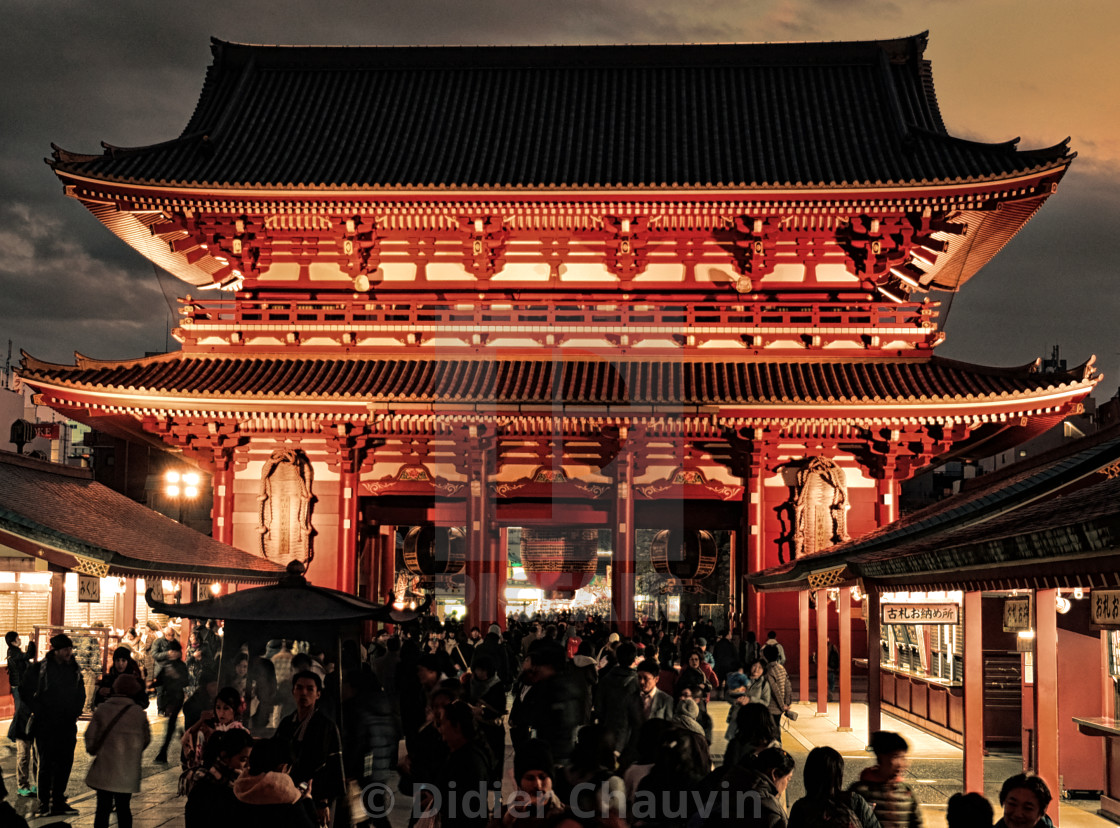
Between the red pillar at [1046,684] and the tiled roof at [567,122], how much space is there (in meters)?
15.9

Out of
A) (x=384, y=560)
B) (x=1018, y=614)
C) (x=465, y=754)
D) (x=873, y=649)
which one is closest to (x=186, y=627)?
(x=384, y=560)

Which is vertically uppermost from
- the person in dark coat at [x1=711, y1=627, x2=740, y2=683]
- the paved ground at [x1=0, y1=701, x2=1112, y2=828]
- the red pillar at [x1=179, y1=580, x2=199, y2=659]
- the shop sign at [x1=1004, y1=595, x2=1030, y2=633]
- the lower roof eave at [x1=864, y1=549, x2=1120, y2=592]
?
the lower roof eave at [x1=864, y1=549, x2=1120, y2=592]

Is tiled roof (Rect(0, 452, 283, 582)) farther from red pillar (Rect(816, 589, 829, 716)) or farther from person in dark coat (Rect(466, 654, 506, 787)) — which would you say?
red pillar (Rect(816, 589, 829, 716))

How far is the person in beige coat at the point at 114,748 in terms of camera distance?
10.6m

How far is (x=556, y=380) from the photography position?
1006 inches

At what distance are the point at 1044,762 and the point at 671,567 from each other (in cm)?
1902

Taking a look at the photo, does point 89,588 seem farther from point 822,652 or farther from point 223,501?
point 822,652

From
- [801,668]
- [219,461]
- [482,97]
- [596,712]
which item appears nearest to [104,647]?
[219,461]

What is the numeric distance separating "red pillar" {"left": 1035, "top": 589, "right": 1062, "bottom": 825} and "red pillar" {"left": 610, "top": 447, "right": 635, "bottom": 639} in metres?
14.3

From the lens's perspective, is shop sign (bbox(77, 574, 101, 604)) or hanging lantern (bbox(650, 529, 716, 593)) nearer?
shop sign (bbox(77, 574, 101, 604))

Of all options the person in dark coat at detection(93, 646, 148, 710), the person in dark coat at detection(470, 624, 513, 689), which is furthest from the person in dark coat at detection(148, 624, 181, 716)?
the person in dark coat at detection(470, 624, 513, 689)

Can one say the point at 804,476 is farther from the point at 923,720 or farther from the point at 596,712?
the point at 596,712

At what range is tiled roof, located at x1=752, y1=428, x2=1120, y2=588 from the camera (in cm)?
864

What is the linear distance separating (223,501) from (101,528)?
9.92 meters
